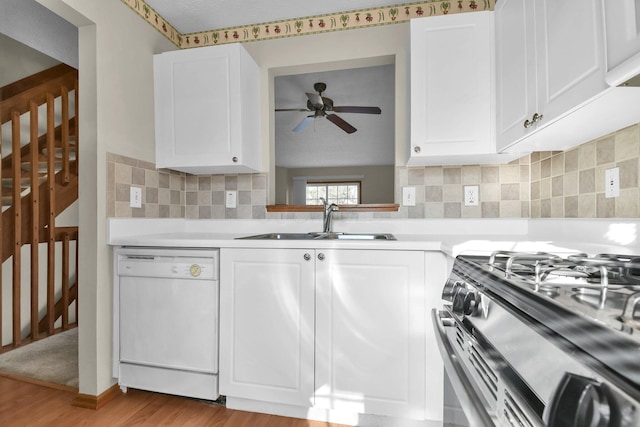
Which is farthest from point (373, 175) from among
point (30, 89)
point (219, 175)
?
point (30, 89)

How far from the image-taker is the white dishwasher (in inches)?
63.1

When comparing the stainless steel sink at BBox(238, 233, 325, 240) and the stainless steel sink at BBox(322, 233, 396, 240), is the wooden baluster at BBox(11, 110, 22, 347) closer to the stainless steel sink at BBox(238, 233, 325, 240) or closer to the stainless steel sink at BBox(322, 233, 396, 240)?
the stainless steel sink at BBox(238, 233, 325, 240)

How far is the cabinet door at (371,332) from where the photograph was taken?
143 cm

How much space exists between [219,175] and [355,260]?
4.40ft

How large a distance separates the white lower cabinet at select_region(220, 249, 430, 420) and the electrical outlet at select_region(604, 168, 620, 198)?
0.77 meters

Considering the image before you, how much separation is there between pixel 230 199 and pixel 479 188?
166 cm

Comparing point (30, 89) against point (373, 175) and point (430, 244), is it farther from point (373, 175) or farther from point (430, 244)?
point (373, 175)

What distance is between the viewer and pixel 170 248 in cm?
168

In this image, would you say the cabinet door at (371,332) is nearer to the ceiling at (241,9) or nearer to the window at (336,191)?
the ceiling at (241,9)

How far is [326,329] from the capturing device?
1.50 metres

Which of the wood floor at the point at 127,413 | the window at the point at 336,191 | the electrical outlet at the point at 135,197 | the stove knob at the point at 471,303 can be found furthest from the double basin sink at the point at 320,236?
the window at the point at 336,191

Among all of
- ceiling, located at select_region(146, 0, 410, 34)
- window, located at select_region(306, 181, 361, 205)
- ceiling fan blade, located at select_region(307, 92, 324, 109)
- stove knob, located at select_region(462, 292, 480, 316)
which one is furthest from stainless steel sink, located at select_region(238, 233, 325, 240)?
window, located at select_region(306, 181, 361, 205)

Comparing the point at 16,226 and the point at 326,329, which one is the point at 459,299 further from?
the point at 16,226

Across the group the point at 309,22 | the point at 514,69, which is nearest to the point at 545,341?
the point at 514,69
